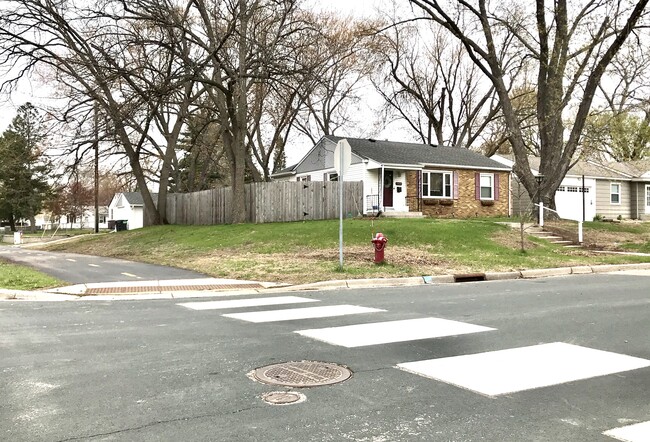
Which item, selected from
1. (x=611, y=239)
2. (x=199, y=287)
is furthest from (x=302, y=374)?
(x=611, y=239)

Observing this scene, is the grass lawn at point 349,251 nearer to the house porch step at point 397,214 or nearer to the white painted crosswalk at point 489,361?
the house porch step at point 397,214

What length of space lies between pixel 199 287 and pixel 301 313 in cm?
409

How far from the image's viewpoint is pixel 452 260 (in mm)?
16000

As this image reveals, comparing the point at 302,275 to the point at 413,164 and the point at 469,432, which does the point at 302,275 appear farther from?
the point at 413,164

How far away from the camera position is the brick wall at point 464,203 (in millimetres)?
31328

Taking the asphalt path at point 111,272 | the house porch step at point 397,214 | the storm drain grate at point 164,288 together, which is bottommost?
the storm drain grate at point 164,288

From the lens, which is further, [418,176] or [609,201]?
[609,201]

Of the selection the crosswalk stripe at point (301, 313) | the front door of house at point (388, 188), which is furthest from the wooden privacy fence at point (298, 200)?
the crosswalk stripe at point (301, 313)

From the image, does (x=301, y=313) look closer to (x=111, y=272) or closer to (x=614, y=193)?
(x=111, y=272)

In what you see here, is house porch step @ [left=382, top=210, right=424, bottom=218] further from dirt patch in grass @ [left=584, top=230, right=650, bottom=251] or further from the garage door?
the garage door

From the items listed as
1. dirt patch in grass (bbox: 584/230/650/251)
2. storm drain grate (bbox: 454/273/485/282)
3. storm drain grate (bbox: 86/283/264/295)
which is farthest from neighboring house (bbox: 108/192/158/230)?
storm drain grate (bbox: 454/273/485/282)

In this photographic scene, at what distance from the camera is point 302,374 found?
16.7 ft

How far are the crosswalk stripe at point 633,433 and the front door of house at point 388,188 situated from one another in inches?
1044

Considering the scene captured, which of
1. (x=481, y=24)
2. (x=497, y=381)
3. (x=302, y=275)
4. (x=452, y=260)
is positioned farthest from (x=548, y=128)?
(x=497, y=381)
